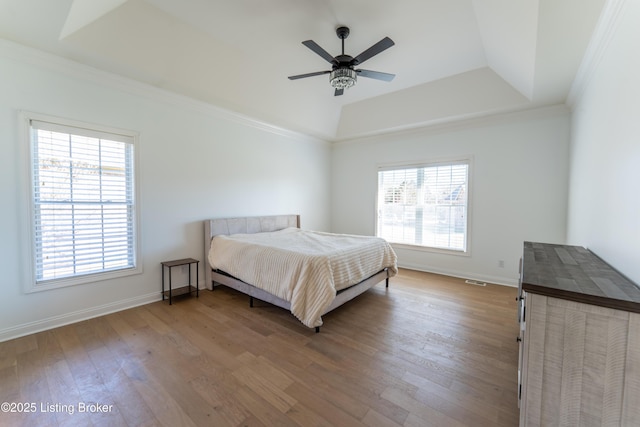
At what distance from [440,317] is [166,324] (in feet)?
10.0

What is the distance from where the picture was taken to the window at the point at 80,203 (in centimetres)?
256

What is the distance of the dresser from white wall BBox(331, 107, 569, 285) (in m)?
3.10

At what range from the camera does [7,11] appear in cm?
202

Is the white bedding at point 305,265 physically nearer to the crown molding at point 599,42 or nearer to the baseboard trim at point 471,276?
the baseboard trim at point 471,276

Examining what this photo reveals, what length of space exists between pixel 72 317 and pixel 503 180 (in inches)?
237

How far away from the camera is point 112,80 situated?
9.64 ft

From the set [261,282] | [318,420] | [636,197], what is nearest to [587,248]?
[636,197]

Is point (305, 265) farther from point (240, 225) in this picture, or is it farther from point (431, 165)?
point (431, 165)

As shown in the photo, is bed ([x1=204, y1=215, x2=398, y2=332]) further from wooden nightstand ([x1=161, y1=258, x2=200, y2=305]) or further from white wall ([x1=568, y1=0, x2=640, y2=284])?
white wall ([x1=568, y1=0, x2=640, y2=284])

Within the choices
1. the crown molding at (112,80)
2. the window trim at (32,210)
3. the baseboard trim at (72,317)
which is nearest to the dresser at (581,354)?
the baseboard trim at (72,317)

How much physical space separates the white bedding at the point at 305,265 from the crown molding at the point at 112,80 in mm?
1950

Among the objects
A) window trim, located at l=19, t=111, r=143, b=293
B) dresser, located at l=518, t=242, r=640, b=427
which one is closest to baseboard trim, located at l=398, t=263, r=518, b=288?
dresser, located at l=518, t=242, r=640, b=427

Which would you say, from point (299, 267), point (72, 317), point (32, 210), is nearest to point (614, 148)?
point (299, 267)

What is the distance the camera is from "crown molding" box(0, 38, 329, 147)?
2.42 meters
